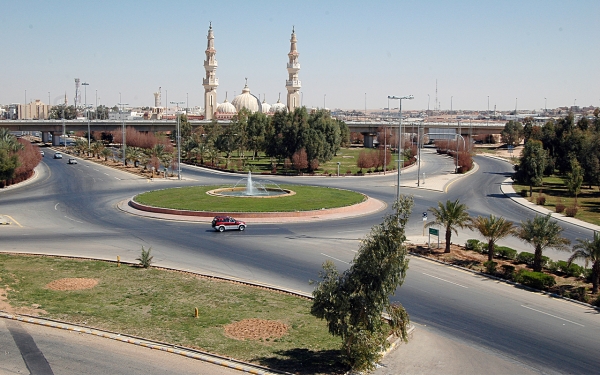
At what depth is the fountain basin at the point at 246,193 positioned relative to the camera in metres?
51.0

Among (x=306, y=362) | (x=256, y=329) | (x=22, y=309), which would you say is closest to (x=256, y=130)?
(x=22, y=309)

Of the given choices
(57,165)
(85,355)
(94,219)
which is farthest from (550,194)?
(57,165)

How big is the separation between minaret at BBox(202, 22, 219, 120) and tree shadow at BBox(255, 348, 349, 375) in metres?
113

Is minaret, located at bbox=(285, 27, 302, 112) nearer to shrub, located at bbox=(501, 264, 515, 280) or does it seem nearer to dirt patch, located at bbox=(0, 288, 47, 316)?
shrub, located at bbox=(501, 264, 515, 280)

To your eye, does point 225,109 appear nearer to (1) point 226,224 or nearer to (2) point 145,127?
(2) point 145,127

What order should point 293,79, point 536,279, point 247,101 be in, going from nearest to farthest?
point 536,279
point 293,79
point 247,101

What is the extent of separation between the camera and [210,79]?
418 ft

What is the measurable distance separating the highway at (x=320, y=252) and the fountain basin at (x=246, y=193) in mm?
7893

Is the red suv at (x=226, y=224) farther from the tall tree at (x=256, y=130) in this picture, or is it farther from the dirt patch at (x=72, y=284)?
the tall tree at (x=256, y=130)

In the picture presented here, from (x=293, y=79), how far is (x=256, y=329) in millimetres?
112007

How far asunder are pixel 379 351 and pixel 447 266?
45.8 feet

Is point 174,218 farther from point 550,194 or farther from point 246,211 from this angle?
point 550,194

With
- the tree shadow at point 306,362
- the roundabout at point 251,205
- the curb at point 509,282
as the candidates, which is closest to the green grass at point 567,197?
the roundabout at point 251,205

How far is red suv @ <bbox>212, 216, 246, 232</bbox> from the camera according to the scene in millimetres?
37594
